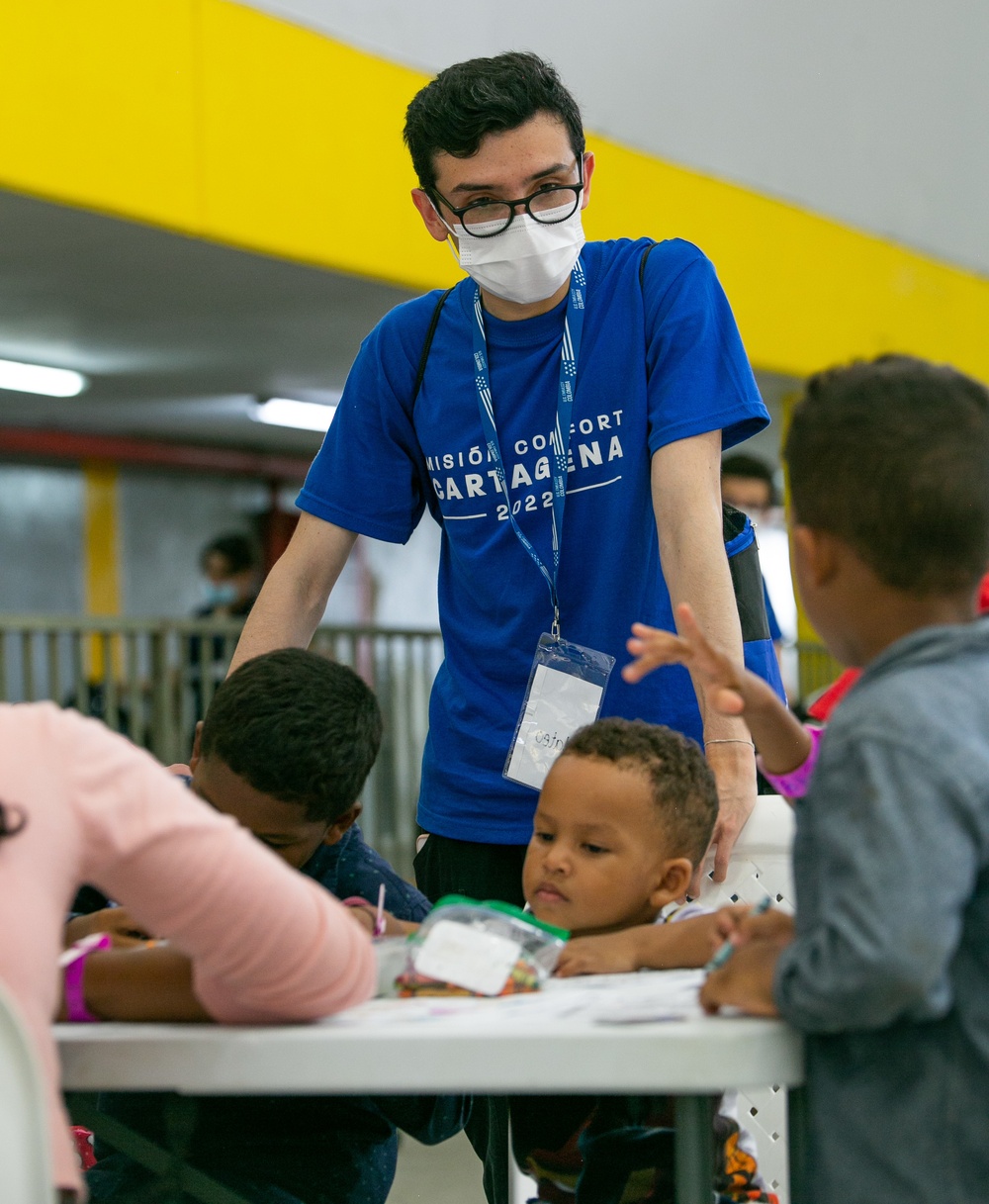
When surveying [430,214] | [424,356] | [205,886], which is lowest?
[205,886]

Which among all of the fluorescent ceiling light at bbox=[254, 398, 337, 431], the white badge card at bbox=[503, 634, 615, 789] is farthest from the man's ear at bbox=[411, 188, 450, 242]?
the fluorescent ceiling light at bbox=[254, 398, 337, 431]

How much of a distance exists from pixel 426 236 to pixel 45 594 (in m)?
4.86

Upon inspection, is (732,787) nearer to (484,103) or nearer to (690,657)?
(690,657)

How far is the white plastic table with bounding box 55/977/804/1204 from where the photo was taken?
99cm

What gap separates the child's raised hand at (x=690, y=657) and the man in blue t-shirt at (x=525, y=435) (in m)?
0.60

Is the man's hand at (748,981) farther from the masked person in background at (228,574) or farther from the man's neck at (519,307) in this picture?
the masked person in background at (228,574)

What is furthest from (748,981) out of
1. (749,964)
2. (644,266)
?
(644,266)

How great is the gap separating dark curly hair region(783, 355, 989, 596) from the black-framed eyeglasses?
95cm

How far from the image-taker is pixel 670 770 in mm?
1729

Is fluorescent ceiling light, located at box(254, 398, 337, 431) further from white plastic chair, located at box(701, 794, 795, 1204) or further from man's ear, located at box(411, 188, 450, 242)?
white plastic chair, located at box(701, 794, 795, 1204)

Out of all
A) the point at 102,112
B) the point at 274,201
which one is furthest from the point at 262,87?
the point at 102,112

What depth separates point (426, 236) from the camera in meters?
5.25

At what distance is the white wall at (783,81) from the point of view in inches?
219

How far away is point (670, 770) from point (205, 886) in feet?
2.71
